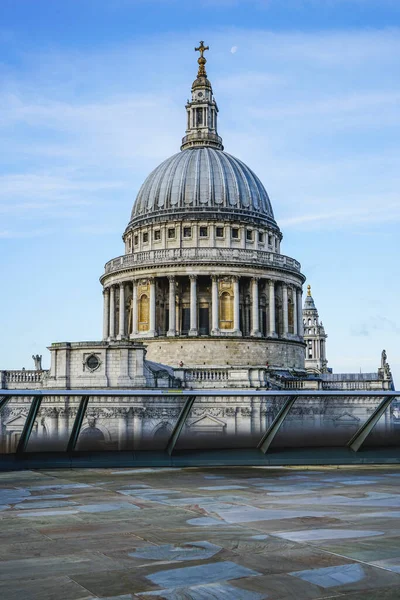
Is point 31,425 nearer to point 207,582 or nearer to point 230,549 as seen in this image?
point 230,549

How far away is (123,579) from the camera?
746 centimetres

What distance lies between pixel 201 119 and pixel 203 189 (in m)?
12.7

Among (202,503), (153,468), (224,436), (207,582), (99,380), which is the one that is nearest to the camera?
(207,582)

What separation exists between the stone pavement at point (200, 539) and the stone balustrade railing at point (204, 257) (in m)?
63.2

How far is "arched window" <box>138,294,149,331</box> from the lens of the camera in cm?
7956

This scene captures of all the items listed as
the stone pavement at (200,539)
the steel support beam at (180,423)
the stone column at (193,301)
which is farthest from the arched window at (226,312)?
the stone pavement at (200,539)

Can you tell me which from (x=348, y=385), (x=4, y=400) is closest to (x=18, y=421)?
(x=4, y=400)

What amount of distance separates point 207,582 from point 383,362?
267ft

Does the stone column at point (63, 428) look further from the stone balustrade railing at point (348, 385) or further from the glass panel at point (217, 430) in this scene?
the stone balustrade railing at point (348, 385)

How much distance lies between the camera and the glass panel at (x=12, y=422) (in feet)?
61.9

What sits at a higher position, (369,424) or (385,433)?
(369,424)

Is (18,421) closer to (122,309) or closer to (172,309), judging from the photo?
(172,309)

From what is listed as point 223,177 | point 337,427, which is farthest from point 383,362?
point 337,427

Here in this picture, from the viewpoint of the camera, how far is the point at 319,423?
20.1m
